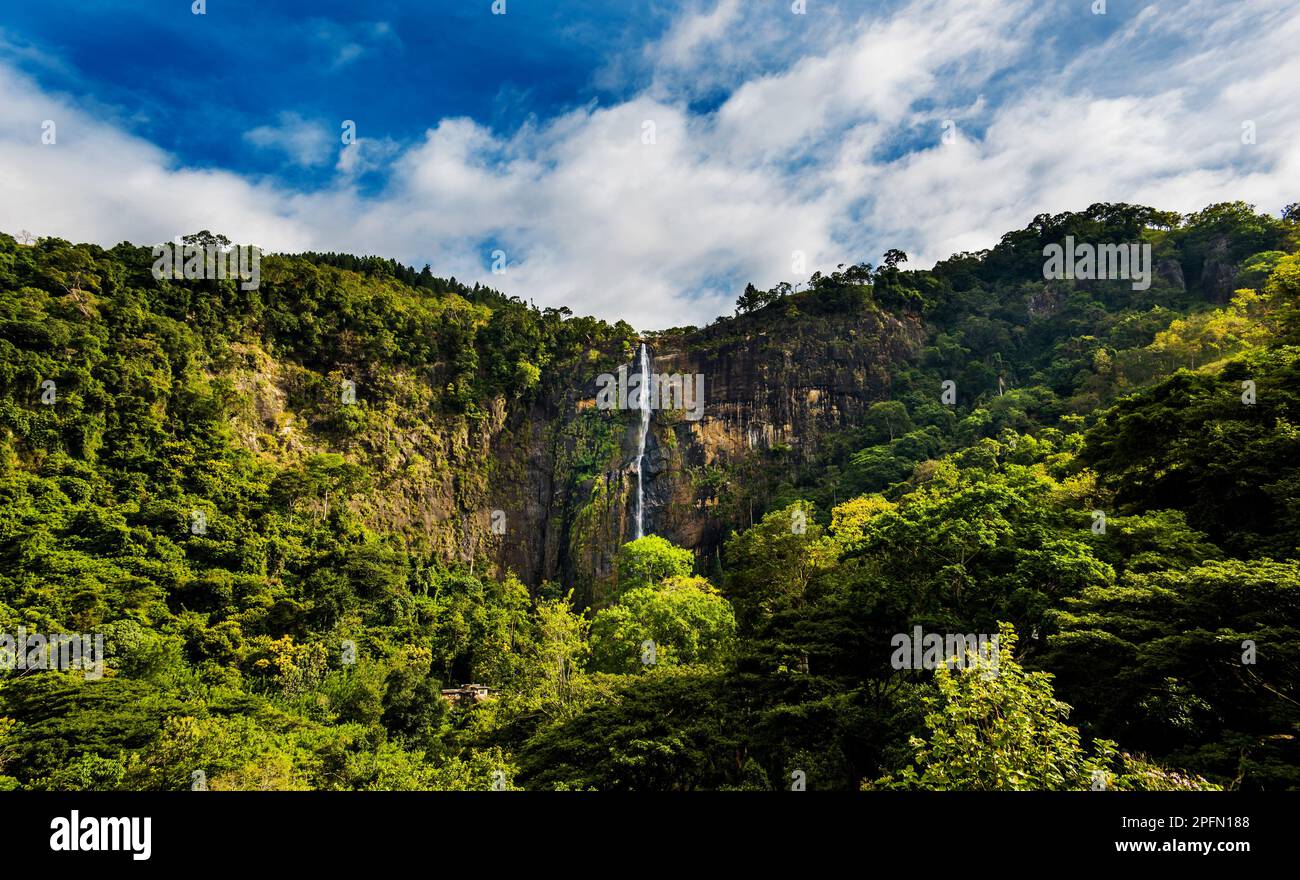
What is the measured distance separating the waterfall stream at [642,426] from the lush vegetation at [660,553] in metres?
3.06

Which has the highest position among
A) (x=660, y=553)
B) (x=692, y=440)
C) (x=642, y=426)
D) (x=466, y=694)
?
(x=642, y=426)

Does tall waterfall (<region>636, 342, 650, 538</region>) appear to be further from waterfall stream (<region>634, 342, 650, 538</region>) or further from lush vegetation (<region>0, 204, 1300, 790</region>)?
lush vegetation (<region>0, 204, 1300, 790</region>)

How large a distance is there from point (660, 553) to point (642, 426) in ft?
68.9

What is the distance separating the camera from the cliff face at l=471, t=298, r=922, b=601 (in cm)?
5134

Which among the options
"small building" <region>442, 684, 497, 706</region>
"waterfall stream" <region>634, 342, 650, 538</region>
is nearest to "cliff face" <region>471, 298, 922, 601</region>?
"waterfall stream" <region>634, 342, 650, 538</region>

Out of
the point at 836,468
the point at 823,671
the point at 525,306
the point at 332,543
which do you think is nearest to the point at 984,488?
the point at 823,671

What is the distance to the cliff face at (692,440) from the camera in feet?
168

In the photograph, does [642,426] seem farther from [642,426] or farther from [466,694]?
[466,694]

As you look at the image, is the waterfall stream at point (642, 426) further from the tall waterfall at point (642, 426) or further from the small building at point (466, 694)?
the small building at point (466, 694)

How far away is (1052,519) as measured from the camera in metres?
14.9

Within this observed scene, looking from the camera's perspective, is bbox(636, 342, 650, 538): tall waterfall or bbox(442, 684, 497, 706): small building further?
bbox(636, 342, 650, 538): tall waterfall

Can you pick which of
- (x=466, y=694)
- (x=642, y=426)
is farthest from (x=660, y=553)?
(x=642, y=426)

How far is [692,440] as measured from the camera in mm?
54312
